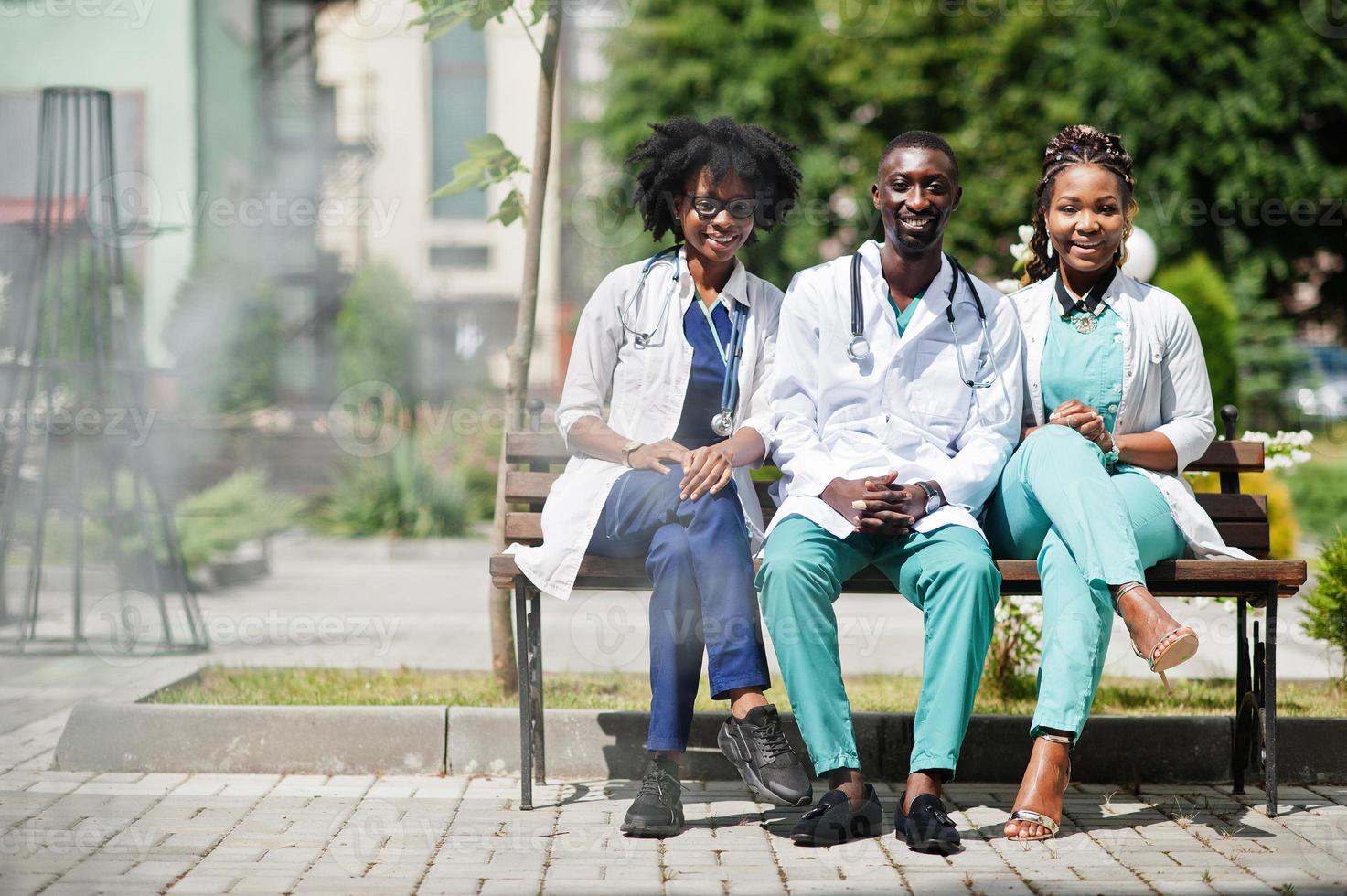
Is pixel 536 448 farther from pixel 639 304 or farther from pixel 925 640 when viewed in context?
pixel 925 640

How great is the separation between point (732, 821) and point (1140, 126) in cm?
1794

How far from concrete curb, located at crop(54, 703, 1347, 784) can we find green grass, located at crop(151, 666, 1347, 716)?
22 centimetres

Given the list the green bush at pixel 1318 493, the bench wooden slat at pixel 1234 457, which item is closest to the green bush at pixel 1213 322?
the green bush at pixel 1318 493

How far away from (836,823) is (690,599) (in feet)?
2.31

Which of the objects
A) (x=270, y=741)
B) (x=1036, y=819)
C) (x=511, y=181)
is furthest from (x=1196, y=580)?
(x=511, y=181)

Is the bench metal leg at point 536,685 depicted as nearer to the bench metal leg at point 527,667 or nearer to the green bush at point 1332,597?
the bench metal leg at point 527,667

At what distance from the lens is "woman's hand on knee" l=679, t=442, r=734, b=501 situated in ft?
13.2

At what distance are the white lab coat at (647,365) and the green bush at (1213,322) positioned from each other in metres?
9.59

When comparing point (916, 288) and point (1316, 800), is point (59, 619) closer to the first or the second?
point (916, 288)

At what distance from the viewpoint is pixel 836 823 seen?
12.2ft

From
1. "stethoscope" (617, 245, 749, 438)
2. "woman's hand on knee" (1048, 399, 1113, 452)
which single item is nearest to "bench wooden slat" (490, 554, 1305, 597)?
"woman's hand on knee" (1048, 399, 1113, 452)

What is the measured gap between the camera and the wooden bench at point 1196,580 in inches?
160

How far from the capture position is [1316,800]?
4.29m

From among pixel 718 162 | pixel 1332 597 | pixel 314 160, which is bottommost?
pixel 1332 597
